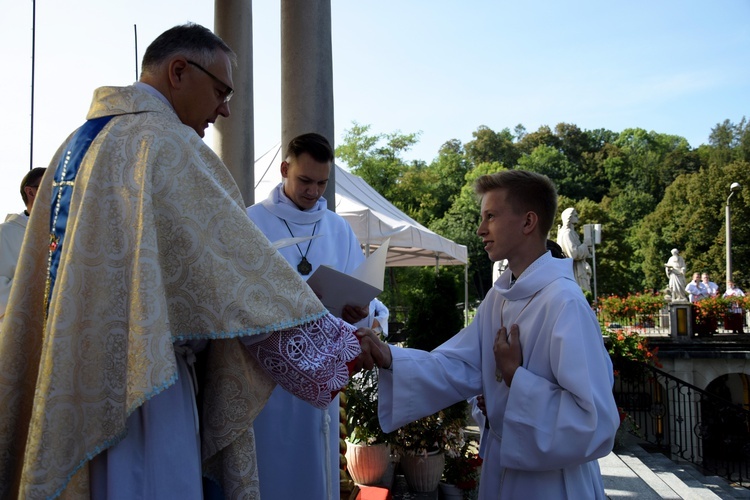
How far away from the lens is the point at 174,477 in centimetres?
170

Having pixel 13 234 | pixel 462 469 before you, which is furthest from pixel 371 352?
pixel 462 469

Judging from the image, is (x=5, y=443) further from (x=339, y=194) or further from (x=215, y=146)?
(x=339, y=194)

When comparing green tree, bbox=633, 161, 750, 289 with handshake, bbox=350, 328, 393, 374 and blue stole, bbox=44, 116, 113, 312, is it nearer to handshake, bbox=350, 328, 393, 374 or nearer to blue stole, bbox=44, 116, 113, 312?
handshake, bbox=350, 328, 393, 374

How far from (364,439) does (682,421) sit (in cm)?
1314

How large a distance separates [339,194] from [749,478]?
569 inches

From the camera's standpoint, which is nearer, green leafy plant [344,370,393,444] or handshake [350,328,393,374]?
handshake [350,328,393,374]

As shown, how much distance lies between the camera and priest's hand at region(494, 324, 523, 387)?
94.5 inches

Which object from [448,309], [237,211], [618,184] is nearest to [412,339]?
[448,309]

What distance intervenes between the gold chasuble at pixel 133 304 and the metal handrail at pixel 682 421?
9.45m

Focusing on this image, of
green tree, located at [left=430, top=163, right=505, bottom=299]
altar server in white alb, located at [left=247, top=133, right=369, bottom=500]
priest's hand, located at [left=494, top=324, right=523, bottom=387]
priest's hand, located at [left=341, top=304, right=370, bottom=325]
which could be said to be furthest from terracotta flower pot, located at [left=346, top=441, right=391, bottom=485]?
green tree, located at [left=430, top=163, right=505, bottom=299]

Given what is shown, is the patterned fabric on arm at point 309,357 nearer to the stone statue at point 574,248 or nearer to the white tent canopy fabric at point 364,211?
the white tent canopy fabric at point 364,211

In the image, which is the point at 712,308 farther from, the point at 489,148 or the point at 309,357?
the point at 489,148

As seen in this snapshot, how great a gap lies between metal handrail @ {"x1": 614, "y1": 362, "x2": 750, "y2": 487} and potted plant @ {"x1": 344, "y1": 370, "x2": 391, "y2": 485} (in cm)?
588

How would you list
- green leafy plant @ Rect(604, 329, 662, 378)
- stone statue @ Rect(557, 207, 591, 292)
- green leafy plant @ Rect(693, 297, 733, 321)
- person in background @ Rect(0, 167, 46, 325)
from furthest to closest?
1. green leafy plant @ Rect(693, 297, 733, 321)
2. stone statue @ Rect(557, 207, 591, 292)
3. green leafy plant @ Rect(604, 329, 662, 378)
4. person in background @ Rect(0, 167, 46, 325)
